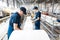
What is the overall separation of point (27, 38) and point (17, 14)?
113 cm

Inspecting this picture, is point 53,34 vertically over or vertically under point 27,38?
under

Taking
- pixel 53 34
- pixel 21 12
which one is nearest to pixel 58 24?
pixel 53 34

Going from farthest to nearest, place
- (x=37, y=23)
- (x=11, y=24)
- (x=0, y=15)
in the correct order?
(x=0, y=15) < (x=37, y=23) < (x=11, y=24)

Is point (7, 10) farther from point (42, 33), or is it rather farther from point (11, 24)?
point (42, 33)

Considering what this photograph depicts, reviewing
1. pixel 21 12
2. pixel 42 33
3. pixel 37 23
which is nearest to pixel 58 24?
pixel 37 23

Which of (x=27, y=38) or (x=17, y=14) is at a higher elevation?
(x=17, y=14)

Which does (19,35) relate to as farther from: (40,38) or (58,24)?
(58,24)

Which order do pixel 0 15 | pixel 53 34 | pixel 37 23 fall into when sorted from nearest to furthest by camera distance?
1. pixel 53 34
2. pixel 37 23
3. pixel 0 15

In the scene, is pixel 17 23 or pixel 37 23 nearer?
pixel 17 23

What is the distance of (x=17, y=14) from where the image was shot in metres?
2.49

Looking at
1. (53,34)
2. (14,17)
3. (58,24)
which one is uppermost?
(14,17)

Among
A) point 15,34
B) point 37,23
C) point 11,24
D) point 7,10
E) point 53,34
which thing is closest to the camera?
point 15,34

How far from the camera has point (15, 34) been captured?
1.53 m

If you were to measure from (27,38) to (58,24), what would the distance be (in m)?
2.92
